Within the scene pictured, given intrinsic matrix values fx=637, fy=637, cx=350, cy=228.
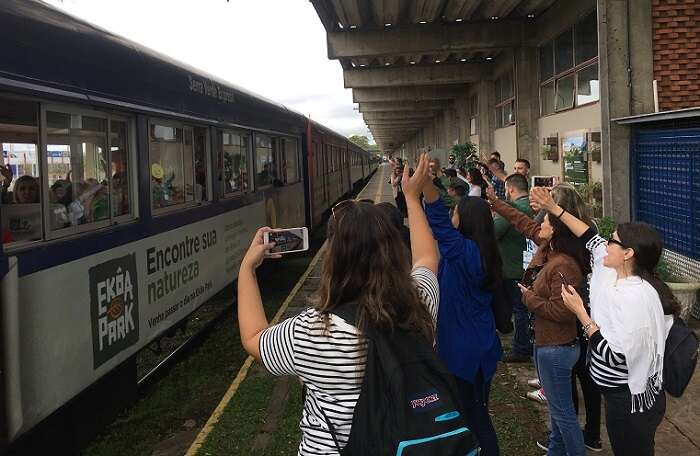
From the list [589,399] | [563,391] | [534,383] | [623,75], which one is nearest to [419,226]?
[563,391]

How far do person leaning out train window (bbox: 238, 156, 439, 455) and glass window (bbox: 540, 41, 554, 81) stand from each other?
622 inches

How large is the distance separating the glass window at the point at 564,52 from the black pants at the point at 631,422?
504 inches

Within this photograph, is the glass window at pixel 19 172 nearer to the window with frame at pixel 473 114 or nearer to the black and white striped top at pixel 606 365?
the black and white striped top at pixel 606 365

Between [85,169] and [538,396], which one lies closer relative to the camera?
[85,169]

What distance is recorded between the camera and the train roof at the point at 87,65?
3342mm

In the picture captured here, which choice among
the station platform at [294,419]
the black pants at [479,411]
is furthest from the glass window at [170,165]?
the black pants at [479,411]

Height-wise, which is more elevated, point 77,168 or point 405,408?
point 77,168

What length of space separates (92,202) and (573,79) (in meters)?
12.4

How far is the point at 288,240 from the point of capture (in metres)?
2.37

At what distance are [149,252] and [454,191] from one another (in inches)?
118

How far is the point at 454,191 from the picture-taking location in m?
6.39

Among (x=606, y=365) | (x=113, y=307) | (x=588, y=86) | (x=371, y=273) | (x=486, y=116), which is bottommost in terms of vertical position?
(x=606, y=365)

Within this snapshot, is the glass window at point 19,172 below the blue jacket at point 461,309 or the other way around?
the other way around

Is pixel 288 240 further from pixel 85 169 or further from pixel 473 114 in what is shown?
pixel 473 114
